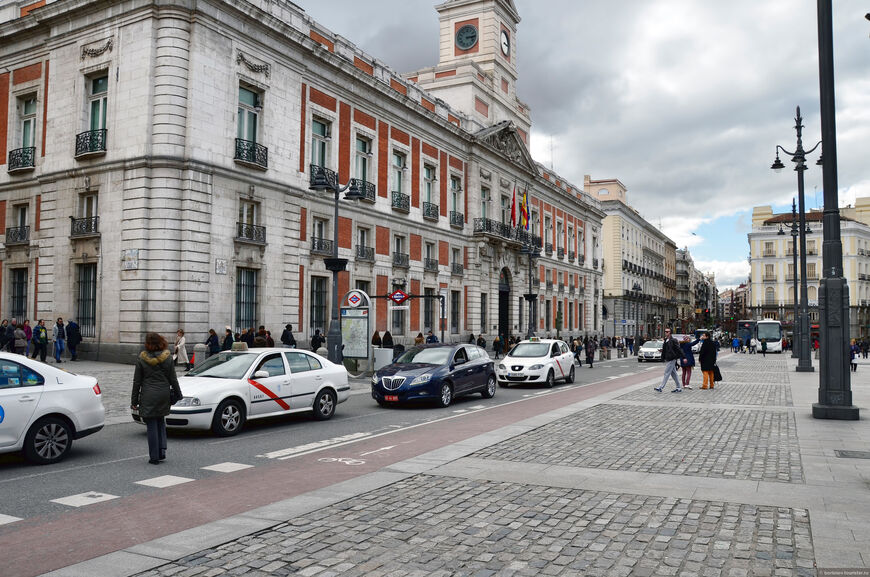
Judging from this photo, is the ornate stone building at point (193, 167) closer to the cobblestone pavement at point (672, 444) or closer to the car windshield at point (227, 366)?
the car windshield at point (227, 366)

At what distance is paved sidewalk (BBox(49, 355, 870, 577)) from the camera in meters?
5.18

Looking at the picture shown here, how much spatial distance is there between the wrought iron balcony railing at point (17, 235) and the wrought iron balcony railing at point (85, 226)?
3015 mm

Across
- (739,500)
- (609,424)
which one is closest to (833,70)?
(609,424)

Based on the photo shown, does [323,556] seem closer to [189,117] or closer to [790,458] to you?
[790,458]

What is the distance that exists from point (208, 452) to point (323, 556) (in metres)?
5.31

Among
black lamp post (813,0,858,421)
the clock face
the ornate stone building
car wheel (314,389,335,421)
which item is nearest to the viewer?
black lamp post (813,0,858,421)

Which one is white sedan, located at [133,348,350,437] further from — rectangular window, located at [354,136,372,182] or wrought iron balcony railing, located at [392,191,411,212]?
wrought iron balcony railing, located at [392,191,411,212]

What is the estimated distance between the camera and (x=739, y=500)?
7.02m

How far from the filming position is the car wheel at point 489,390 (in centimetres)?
1809

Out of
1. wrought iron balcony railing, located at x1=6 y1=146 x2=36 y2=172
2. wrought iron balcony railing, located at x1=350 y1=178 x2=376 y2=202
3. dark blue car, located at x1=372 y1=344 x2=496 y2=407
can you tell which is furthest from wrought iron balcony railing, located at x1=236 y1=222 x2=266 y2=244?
dark blue car, located at x1=372 y1=344 x2=496 y2=407

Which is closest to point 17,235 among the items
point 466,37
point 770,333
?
point 466,37

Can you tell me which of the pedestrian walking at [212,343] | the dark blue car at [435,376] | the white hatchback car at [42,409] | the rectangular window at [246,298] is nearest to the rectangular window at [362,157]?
the rectangular window at [246,298]

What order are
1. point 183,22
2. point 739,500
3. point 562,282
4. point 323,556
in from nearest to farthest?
point 323,556 → point 739,500 → point 183,22 → point 562,282

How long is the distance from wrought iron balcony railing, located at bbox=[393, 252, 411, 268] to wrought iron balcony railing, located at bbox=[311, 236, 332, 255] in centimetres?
547
